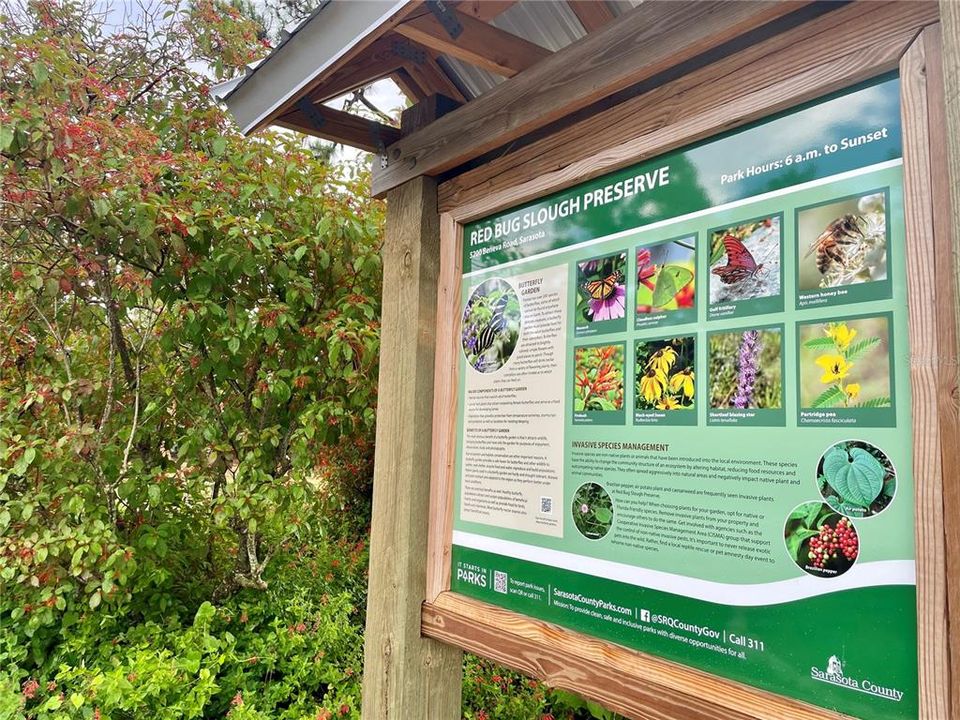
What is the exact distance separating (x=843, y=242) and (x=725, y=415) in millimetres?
376

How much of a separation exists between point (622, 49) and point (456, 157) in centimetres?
60

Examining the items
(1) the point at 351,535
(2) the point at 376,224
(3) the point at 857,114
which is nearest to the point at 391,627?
(3) the point at 857,114

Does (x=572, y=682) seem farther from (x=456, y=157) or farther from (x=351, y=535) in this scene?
(x=351, y=535)

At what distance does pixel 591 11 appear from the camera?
1711mm

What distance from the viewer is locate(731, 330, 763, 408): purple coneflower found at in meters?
1.21

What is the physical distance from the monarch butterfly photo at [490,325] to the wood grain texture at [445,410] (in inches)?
2.5

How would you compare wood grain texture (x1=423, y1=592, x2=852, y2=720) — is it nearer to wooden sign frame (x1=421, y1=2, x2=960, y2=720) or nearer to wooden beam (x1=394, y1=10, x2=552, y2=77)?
wooden sign frame (x1=421, y1=2, x2=960, y2=720)

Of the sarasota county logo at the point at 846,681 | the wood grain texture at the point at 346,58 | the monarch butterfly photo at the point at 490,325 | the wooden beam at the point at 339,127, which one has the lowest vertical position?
the sarasota county logo at the point at 846,681

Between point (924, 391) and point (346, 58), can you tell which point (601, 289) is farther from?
point (346, 58)

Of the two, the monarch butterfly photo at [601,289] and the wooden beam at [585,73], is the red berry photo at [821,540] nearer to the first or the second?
the monarch butterfly photo at [601,289]

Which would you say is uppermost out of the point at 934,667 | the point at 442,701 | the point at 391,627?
the point at 934,667

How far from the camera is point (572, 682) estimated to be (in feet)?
4.74

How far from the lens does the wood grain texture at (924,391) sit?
0.95 m

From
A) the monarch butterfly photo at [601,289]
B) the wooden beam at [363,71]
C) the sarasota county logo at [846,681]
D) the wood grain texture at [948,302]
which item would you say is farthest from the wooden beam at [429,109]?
the sarasota county logo at [846,681]
